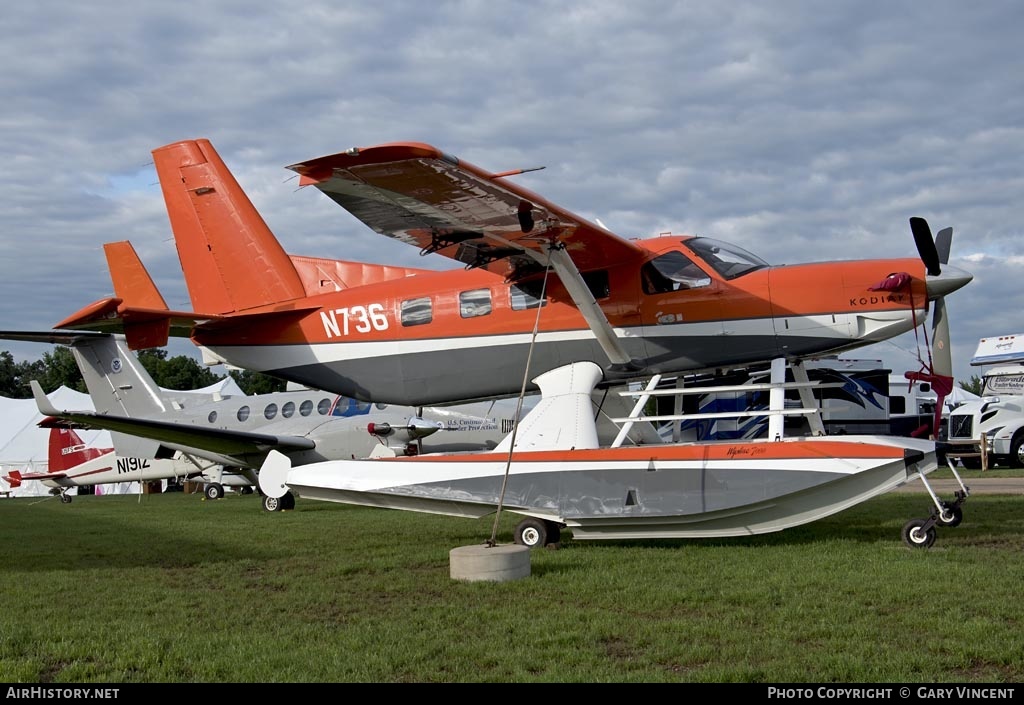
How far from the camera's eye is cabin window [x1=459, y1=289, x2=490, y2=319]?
10489mm

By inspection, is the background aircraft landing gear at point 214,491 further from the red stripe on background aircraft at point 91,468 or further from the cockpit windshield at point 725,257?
the cockpit windshield at point 725,257

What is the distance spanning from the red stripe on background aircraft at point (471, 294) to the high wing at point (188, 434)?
18.7 ft

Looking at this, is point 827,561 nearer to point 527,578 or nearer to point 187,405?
point 527,578

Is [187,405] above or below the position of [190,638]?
above

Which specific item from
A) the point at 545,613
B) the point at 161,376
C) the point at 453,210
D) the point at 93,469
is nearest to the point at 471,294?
the point at 453,210

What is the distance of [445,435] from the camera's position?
24.0 meters

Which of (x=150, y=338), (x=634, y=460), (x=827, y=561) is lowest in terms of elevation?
(x=827, y=561)

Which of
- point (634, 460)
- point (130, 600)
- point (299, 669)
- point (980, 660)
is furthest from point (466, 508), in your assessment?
point (980, 660)

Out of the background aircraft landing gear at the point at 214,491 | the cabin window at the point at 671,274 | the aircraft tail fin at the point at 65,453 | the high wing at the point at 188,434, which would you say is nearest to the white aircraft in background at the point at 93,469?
the aircraft tail fin at the point at 65,453

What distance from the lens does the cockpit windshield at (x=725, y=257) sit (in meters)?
9.66

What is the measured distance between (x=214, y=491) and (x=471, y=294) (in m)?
18.1

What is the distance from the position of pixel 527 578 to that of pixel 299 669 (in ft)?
9.93

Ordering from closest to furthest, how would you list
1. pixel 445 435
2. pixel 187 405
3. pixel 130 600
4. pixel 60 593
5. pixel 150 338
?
pixel 130 600, pixel 60 593, pixel 150 338, pixel 445 435, pixel 187 405

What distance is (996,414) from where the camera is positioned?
25438 millimetres
